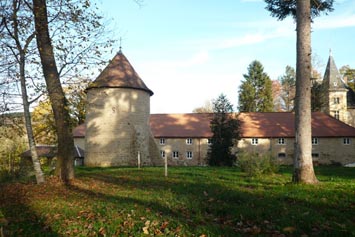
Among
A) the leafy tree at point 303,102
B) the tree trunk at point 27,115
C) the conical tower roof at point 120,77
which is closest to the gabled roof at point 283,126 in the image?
the conical tower roof at point 120,77

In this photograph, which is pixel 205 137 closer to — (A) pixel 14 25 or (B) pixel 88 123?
(B) pixel 88 123

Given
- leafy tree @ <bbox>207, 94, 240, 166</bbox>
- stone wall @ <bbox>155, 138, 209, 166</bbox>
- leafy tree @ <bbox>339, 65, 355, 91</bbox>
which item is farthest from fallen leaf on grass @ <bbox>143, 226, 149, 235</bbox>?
leafy tree @ <bbox>339, 65, 355, 91</bbox>

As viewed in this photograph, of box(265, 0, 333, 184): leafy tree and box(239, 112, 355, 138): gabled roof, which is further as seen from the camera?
box(239, 112, 355, 138): gabled roof

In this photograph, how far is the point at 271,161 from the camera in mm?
14320

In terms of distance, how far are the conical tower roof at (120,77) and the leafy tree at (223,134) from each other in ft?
21.4

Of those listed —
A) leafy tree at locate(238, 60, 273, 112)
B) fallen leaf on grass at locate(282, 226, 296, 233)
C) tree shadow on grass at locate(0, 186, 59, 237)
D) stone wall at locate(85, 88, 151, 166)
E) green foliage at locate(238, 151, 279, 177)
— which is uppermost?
leafy tree at locate(238, 60, 273, 112)

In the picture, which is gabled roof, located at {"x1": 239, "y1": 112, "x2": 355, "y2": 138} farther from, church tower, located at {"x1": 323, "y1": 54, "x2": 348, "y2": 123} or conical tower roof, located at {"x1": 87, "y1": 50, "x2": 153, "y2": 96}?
conical tower roof, located at {"x1": 87, "y1": 50, "x2": 153, "y2": 96}

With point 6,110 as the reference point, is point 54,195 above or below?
below

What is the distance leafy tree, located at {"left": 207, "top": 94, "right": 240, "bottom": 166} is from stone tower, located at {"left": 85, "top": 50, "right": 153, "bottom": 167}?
6.08 m

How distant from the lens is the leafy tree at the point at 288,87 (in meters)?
57.7

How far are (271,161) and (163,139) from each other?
26447mm

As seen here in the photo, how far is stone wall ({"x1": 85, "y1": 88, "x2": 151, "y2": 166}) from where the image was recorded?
91.5 feet

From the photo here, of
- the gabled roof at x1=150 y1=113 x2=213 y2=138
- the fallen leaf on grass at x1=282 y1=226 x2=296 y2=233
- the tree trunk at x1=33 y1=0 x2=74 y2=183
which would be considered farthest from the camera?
the gabled roof at x1=150 y1=113 x2=213 y2=138

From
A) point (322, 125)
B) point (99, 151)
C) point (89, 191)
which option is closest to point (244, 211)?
point (89, 191)
